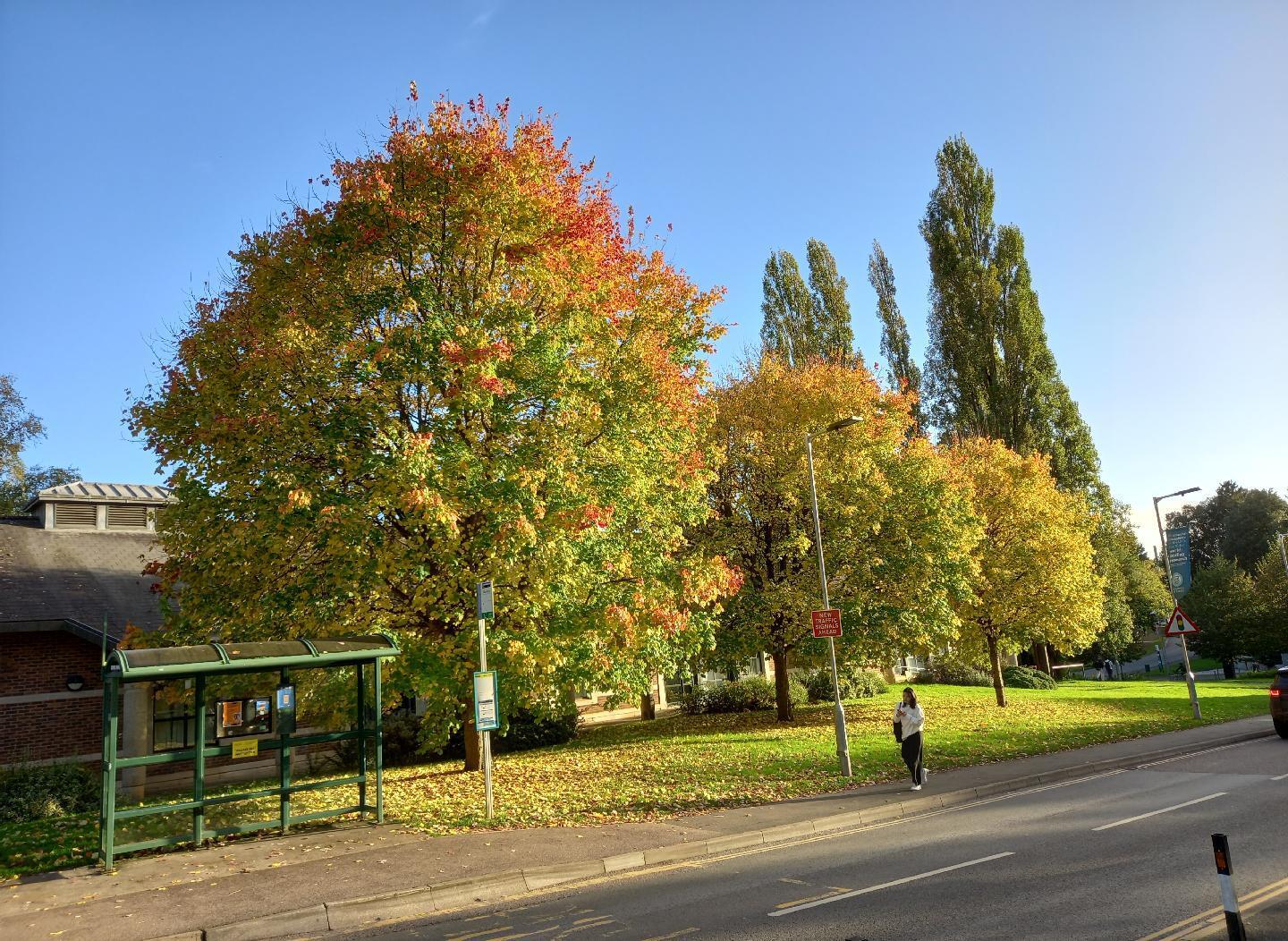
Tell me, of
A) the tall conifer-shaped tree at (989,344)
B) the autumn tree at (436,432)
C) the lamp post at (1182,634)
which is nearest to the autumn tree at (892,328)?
the tall conifer-shaped tree at (989,344)

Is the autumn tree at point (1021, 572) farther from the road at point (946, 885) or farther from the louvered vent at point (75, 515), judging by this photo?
the louvered vent at point (75, 515)

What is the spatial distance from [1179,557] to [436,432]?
939 inches

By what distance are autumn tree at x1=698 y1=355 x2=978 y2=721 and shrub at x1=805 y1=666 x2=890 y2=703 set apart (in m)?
6.57

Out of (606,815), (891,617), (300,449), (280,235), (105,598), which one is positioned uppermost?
(280,235)

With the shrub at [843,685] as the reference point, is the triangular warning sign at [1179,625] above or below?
above

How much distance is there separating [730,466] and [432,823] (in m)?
14.9

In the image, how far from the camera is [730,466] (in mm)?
24531

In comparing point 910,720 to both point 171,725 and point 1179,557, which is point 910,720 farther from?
point 171,725

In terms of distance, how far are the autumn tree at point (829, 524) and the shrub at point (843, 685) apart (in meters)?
6.57

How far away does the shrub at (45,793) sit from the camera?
1517 centimetres

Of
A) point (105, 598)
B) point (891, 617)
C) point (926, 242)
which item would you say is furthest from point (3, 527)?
point (926, 242)

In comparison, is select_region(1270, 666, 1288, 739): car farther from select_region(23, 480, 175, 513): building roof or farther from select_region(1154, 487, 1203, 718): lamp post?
select_region(23, 480, 175, 513): building roof

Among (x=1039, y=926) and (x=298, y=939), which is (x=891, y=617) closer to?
(x=1039, y=926)

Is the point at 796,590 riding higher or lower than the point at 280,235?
lower
